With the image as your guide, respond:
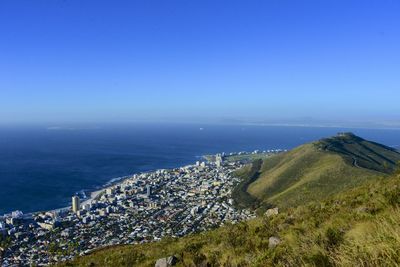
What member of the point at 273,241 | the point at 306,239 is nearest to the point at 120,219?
the point at 273,241

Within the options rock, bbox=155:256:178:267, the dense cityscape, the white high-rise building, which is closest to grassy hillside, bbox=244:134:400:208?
the dense cityscape

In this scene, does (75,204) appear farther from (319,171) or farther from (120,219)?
(319,171)

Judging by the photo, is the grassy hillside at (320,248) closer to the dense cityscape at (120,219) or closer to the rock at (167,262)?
the rock at (167,262)

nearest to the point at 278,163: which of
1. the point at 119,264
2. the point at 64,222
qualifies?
the point at 64,222

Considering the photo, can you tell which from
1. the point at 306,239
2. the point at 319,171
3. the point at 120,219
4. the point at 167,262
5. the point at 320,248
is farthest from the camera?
the point at 319,171

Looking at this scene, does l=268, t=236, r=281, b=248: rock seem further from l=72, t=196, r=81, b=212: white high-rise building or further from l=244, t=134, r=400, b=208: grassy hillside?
l=72, t=196, r=81, b=212: white high-rise building

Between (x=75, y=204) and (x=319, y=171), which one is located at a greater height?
(x=319, y=171)

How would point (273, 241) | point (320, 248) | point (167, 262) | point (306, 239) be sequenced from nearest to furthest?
point (320, 248) → point (306, 239) → point (273, 241) → point (167, 262)
